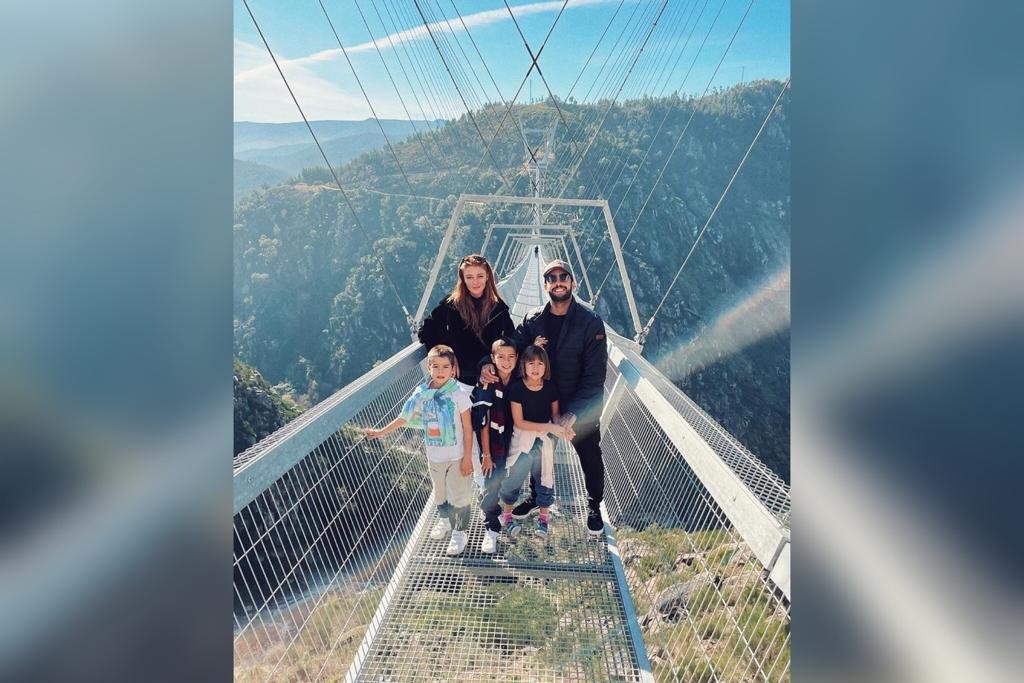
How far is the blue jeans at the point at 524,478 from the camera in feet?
6.29

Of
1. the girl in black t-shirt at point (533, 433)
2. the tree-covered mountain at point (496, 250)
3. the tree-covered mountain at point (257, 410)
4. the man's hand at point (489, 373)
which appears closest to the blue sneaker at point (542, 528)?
the girl in black t-shirt at point (533, 433)

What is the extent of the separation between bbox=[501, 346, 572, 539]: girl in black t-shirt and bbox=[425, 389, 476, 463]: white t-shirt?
145mm

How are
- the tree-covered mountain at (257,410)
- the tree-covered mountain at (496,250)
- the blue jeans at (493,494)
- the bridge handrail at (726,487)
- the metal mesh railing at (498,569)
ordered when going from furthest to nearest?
the tree-covered mountain at (496,250) → the tree-covered mountain at (257,410) → the blue jeans at (493,494) → the metal mesh railing at (498,569) → the bridge handrail at (726,487)

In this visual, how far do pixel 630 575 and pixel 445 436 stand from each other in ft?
2.29

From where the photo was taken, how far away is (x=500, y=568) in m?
1.80

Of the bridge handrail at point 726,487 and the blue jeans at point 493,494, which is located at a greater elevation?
the bridge handrail at point 726,487

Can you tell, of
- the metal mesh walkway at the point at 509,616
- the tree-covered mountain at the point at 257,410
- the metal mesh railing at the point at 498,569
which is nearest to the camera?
the metal mesh railing at the point at 498,569

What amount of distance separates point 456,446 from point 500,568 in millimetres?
377

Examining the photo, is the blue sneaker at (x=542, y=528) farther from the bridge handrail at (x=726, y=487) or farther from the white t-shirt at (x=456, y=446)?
the bridge handrail at (x=726, y=487)

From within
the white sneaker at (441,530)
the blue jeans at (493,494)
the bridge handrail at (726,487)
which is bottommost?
the white sneaker at (441,530)

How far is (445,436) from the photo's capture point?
Answer: 182 cm
